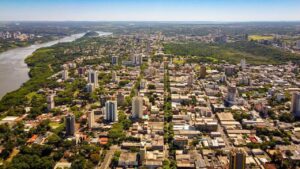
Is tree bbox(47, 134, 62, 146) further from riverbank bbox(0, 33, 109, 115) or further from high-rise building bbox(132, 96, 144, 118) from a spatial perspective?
riverbank bbox(0, 33, 109, 115)

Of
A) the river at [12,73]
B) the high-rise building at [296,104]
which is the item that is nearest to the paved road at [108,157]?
the high-rise building at [296,104]

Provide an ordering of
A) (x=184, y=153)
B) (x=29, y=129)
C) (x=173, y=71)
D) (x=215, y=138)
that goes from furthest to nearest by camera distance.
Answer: (x=173, y=71) < (x=29, y=129) < (x=215, y=138) < (x=184, y=153)

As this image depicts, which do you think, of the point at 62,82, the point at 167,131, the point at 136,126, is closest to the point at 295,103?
the point at 167,131

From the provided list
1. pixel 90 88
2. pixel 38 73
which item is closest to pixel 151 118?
pixel 90 88

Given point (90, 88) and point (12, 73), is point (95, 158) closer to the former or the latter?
point (90, 88)

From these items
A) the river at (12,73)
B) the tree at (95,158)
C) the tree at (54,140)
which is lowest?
the tree at (95,158)

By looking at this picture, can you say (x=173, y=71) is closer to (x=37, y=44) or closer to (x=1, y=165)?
(x=1, y=165)

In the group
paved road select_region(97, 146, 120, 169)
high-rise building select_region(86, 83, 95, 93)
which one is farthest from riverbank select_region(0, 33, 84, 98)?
paved road select_region(97, 146, 120, 169)

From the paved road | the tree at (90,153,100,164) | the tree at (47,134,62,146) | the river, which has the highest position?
the river

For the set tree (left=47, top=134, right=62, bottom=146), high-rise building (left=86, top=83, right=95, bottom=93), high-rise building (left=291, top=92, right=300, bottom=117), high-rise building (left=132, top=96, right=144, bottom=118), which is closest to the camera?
tree (left=47, top=134, right=62, bottom=146)

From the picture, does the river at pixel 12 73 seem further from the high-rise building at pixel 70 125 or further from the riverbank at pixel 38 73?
the high-rise building at pixel 70 125

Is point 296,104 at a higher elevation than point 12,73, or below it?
higher
